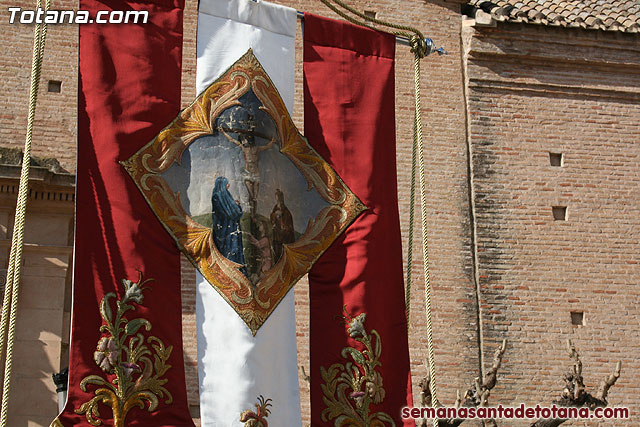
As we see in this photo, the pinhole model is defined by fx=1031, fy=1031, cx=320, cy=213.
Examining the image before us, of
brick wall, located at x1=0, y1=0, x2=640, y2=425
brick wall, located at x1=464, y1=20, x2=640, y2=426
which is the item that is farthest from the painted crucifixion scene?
brick wall, located at x1=464, y1=20, x2=640, y2=426

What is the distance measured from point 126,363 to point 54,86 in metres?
5.46

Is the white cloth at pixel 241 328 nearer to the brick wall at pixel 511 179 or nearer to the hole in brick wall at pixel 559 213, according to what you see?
the brick wall at pixel 511 179

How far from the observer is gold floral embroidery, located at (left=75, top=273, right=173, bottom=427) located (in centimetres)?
613

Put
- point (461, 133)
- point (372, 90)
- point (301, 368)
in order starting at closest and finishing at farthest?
point (372, 90)
point (301, 368)
point (461, 133)

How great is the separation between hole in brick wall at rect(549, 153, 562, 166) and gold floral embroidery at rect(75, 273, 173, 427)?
21.4ft

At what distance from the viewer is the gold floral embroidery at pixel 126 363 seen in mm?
6129

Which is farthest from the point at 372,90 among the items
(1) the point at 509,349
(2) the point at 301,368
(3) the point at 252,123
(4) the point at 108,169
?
(1) the point at 509,349

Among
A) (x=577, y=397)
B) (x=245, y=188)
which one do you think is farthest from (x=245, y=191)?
(x=577, y=397)

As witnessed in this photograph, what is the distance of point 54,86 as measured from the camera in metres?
11.0

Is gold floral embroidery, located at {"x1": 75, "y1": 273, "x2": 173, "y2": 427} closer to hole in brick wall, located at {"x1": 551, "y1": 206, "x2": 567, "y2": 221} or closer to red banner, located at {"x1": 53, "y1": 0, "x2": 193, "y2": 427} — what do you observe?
red banner, located at {"x1": 53, "y1": 0, "x2": 193, "y2": 427}

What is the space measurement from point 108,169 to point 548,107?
6.73 metres

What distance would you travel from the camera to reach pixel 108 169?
659cm

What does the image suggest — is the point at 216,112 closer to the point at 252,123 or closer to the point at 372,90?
the point at 252,123

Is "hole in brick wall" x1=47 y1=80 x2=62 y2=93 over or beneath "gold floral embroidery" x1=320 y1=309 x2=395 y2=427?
over
